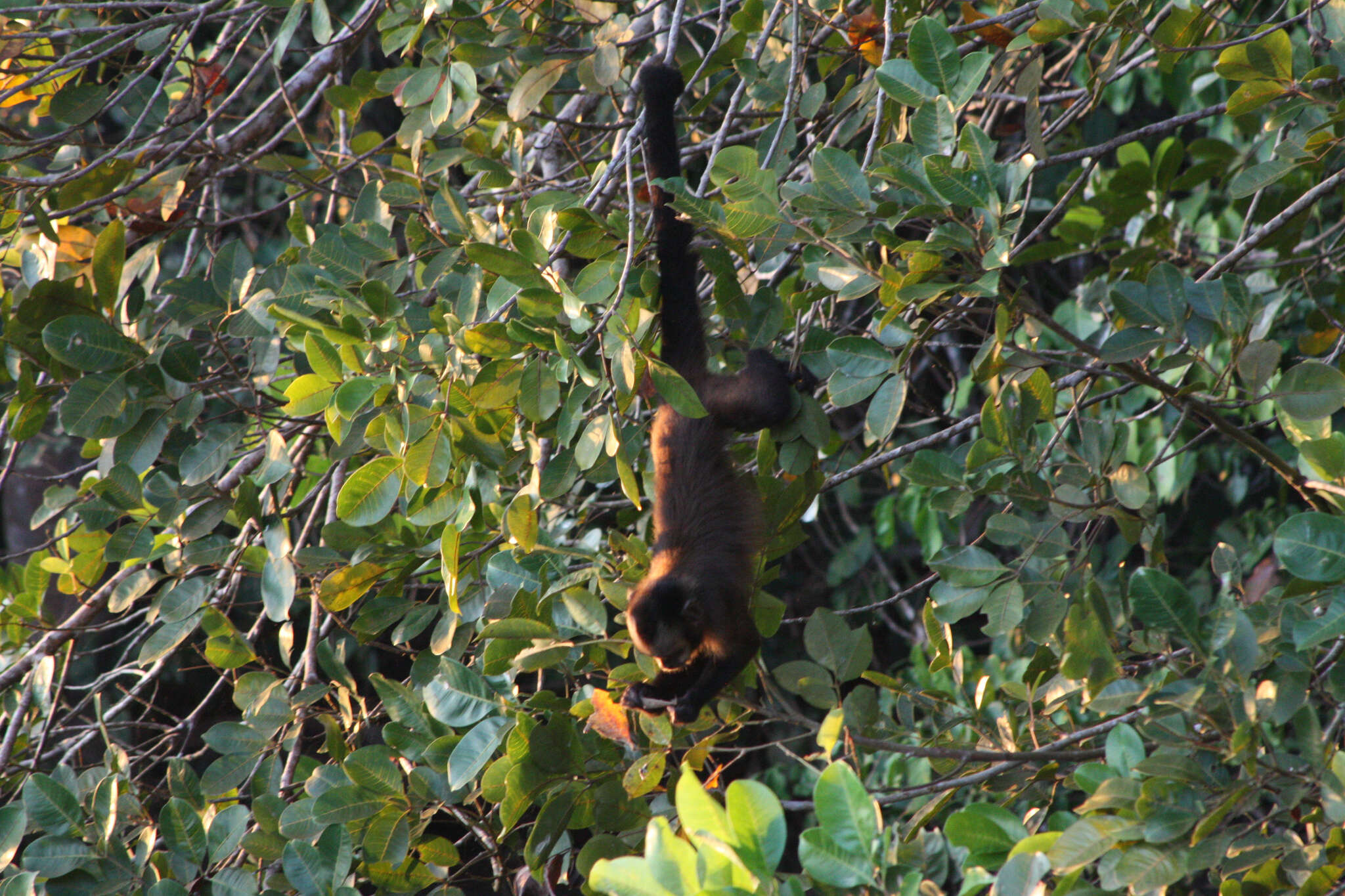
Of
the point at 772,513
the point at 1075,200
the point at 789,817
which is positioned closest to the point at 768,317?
the point at 772,513

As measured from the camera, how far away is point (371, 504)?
2.77m

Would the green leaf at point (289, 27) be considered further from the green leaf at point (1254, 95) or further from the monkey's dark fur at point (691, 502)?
the green leaf at point (1254, 95)

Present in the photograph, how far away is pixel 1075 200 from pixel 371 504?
3.32 meters

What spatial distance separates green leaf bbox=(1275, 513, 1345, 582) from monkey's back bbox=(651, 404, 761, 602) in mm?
1813

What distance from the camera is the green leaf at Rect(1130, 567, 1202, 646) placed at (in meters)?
2.02

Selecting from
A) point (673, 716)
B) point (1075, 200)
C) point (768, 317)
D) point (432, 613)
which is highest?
point (768, 317)

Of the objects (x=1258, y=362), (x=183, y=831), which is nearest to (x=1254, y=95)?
(x=1258, y=362)

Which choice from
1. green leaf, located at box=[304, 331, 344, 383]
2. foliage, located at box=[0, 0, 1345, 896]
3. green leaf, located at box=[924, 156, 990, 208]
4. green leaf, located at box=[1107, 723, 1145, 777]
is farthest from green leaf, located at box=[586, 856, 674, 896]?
green leaf, located at box=[304, 331, 344, 383]

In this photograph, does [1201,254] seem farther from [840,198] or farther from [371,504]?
[371,504]

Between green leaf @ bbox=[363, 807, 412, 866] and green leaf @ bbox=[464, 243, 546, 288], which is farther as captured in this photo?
green leaf @ bbox=[363, 807, 412, 866]

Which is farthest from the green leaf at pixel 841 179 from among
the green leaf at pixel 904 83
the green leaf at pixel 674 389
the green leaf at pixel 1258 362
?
the green leaf at pixel 1258 362

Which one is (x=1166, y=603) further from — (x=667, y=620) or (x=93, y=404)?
(x=93, y=404)

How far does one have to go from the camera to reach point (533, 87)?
3.34 metres

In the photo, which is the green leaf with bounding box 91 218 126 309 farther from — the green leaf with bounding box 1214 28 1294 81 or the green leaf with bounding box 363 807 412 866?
the green leaf with bounding box 1214 28 1294 81
